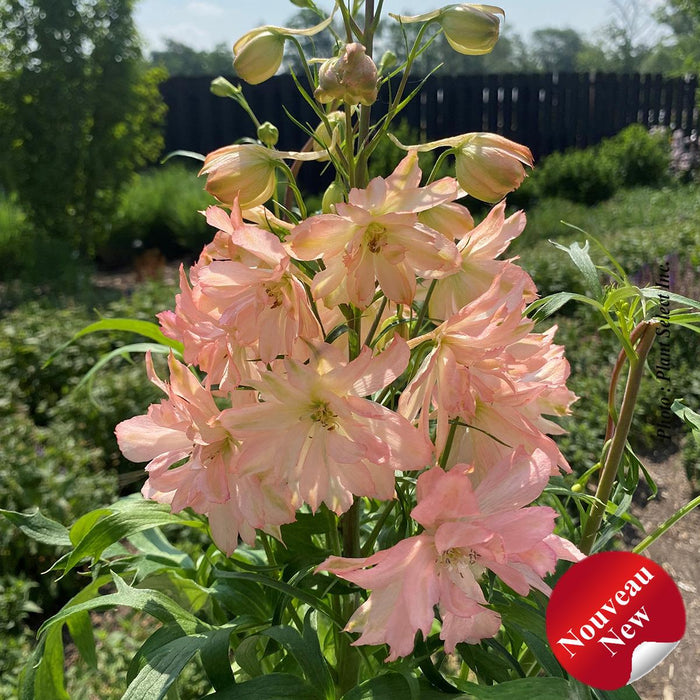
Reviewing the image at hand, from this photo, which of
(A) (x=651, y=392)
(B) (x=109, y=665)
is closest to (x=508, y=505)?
(B) (x=109, y=665)

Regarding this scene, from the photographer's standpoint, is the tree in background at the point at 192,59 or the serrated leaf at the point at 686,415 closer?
the serrated leaf at the point at 686,415

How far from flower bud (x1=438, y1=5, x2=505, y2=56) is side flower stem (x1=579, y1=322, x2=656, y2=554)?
1.18ft

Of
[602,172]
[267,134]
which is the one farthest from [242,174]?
[602,172]

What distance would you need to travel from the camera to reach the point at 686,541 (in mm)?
2223

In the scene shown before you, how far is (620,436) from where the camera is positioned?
2.86 ft

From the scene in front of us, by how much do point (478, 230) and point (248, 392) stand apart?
284mm

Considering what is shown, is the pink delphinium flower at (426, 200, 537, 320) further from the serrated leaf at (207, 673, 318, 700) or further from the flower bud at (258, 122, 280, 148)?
the serrated leaf at (207, 673, 318, 700)

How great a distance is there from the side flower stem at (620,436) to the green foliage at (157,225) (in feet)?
21.6

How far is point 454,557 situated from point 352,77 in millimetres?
449

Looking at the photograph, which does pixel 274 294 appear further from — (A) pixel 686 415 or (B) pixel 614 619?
(A) pixel 686 415

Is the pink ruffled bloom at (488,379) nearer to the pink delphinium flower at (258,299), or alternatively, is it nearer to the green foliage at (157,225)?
the pink delphinium flower at (258,299)

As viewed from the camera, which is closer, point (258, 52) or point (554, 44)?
point (258, 52)

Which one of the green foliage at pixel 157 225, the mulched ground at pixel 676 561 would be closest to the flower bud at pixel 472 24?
the mulched ground at pixel 676 561

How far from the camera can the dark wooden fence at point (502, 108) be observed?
10477 mm
